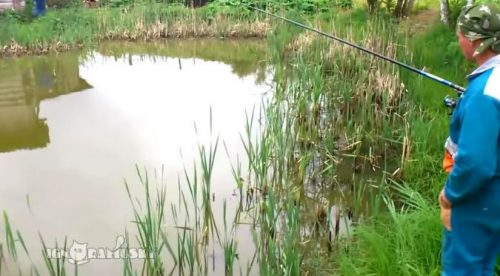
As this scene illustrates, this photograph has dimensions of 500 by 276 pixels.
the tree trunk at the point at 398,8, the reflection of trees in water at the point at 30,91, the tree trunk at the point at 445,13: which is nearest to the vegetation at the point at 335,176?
the tree trunk at the point at 445,13

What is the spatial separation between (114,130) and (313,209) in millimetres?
2788

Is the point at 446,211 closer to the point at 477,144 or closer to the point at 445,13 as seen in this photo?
the point at 477,144

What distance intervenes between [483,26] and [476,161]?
0.41m

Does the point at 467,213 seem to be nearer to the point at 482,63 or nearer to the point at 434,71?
the point at 482,63

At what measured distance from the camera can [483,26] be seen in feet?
4.99

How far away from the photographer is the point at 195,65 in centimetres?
902

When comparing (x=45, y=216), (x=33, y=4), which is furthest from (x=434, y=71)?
(x=33, y=4)

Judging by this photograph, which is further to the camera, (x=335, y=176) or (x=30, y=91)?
(x=30, y=91)

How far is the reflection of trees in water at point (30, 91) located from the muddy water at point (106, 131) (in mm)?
16

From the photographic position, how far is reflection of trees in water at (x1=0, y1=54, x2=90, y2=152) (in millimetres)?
5527

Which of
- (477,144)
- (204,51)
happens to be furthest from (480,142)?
(204,51)

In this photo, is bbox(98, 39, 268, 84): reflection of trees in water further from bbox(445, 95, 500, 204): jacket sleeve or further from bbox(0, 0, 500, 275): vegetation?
bbox(445, 95, 500, 204): jacket sleeve

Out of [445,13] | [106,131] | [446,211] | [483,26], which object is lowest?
[106,131]

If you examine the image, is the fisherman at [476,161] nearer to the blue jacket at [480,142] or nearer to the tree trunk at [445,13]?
the blue jacket at [480,142]
